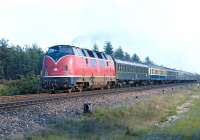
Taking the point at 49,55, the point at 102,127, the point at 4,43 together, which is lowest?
the point at 102,127

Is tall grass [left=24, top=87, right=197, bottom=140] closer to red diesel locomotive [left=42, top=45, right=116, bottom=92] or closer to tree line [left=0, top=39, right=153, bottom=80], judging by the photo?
red diesel locomotive [left=42, top=45, right=116, bottom=92]

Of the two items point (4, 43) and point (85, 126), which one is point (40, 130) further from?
point (4, 43)

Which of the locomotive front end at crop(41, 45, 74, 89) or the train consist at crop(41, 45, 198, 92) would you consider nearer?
the locomotive front end at crop(41, 45, 74, 89)

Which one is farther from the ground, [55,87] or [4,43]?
[4,43]

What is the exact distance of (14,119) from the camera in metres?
16.6

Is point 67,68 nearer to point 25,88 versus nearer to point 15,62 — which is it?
point 25,88

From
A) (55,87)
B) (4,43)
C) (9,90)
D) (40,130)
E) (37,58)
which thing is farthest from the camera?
(37,58)

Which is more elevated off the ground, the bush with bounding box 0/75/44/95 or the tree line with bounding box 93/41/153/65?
the tree line with bounding box 93/41/153/65

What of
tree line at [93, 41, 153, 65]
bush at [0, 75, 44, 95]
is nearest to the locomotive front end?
bush at [0, 75, 44, 95]

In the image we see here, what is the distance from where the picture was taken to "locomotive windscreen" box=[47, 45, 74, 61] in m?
33.3

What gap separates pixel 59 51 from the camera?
3366 centimetres

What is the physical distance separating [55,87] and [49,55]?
102 inches

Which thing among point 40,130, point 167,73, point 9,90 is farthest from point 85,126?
point 167,73

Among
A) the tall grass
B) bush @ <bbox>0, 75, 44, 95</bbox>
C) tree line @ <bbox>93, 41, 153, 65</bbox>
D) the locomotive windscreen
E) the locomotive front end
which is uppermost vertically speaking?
tree line @ <bbox>93, 41, 153, 65</bbox>
